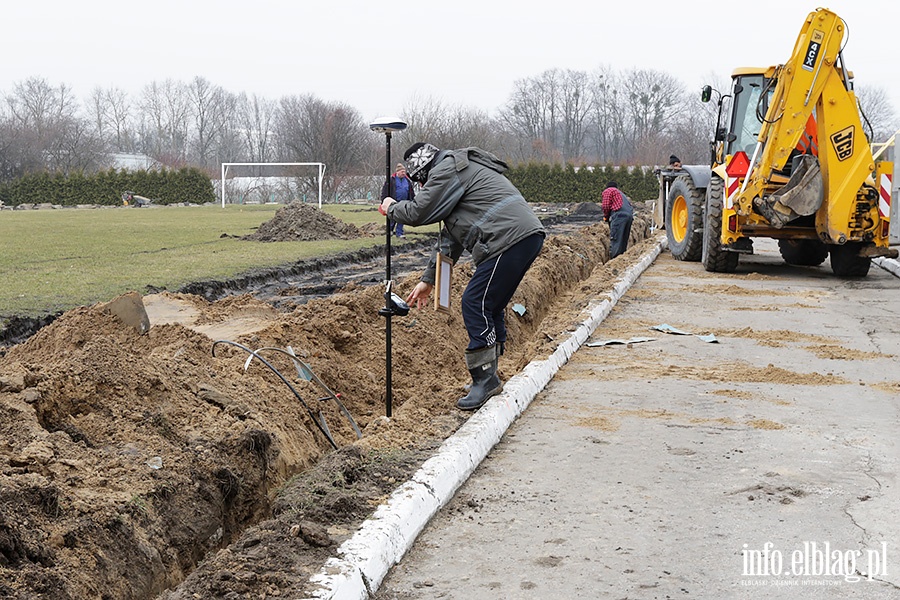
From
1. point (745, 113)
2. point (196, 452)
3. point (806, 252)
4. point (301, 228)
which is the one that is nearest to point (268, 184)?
point (301, 228)

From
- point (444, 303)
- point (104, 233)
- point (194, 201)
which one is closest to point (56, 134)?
point (194, 201)

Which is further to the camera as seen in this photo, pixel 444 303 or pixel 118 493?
pixel 444 303

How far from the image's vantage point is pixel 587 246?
20.2 meters

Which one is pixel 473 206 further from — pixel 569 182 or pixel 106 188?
pixel 106 188

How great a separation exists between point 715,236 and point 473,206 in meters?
10.2

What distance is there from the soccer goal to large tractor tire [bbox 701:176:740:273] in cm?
3727

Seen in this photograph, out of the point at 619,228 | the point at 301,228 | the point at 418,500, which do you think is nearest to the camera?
the point at 418,500

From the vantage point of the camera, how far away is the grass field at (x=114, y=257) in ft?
40.4

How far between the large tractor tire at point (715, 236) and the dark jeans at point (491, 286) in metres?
9.84

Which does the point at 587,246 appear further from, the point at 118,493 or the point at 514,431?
the point at 118,493

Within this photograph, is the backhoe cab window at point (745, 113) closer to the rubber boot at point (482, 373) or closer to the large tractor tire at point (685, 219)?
the large tractor tire at point (685, 219)

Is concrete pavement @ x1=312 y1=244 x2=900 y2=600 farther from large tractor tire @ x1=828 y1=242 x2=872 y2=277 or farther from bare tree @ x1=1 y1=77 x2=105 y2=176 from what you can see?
bare tree @ x1=1 y1=77 x2=105 y2=176

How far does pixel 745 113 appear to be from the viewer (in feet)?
56.2

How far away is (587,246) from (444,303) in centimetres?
1379
